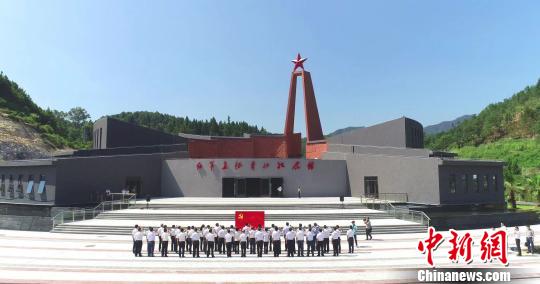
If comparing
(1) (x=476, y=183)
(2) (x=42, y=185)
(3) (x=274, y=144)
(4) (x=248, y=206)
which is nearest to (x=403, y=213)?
(1) (x=476, y=183)

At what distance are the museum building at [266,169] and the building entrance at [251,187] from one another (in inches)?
3.4

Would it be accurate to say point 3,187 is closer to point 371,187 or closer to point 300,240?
point 300,240

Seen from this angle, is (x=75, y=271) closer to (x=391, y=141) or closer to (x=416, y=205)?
(x=416, y=205)

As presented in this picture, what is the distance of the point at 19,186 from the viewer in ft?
94.8

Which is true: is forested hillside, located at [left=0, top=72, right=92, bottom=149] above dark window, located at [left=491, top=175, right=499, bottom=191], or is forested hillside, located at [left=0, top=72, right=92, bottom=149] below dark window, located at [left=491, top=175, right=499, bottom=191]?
above

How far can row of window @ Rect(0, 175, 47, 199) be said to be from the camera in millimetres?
27328

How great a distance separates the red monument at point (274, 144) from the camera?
38.4 meters

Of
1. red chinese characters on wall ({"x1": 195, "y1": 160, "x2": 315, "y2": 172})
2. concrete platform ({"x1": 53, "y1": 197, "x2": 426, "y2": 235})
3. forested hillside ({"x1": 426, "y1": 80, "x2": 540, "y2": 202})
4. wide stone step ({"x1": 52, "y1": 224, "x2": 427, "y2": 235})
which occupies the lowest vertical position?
wide stone step ({"x1": 52, "y1": 224, "x2": 427, "y2": 235})

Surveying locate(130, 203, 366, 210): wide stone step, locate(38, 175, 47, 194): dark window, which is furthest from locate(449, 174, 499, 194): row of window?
locate(38, 175, 47, 194): dark window

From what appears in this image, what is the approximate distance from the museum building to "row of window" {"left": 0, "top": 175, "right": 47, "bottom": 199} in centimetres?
7

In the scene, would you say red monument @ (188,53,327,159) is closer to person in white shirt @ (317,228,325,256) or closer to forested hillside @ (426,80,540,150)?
person in white shirt @ (317,228,325,256)

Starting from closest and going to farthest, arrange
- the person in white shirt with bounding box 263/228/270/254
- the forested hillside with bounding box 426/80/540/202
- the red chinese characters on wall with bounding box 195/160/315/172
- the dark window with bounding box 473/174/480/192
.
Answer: the person in white shirt with bounding box 263/228/270/254
the dark window with bounding box 473/174/480/192
the red chinese characters on wall with bounding box 195/160/315/172
the forested hillside with bounding box 426/80/540/202

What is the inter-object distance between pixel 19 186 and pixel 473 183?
109ft

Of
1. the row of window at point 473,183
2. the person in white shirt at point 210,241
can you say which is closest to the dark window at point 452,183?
the row of window at point 473,183
